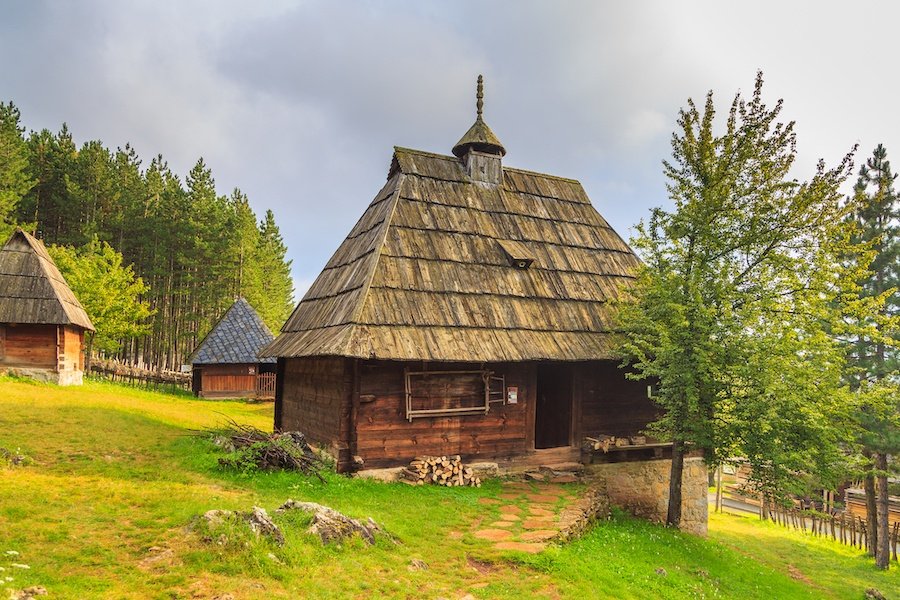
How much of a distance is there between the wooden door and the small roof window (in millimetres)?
2828

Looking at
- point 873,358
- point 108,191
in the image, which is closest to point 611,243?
point 873,358

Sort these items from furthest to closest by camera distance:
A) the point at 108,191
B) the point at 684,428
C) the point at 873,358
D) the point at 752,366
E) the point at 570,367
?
the point at 108,191
the point at 873,358
the point at 570,367
the point at 684,428
the point at 752,366

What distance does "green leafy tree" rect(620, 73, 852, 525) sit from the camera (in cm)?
1100

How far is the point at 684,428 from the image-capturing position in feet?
38.9

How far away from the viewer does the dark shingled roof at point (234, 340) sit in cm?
2875

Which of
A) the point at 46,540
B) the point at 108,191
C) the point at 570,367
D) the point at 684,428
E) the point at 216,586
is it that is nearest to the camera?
the point at 216,586

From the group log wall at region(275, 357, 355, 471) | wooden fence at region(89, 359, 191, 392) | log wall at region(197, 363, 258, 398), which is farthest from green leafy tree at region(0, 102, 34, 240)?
log wall at region(275, 357, 355, 471)

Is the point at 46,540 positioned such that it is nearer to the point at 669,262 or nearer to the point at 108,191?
the point at 669,262

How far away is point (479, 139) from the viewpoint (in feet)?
54.5

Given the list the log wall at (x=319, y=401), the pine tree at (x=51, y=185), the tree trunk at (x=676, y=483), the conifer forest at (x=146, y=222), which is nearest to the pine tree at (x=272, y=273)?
the conifer forest at (x=146, y=222)

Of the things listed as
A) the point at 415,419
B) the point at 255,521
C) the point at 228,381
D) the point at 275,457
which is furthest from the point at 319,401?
the point at 228,381

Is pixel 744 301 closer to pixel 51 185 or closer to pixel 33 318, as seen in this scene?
pixel 33 318

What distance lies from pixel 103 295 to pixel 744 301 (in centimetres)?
2848

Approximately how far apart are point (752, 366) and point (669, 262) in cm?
283
